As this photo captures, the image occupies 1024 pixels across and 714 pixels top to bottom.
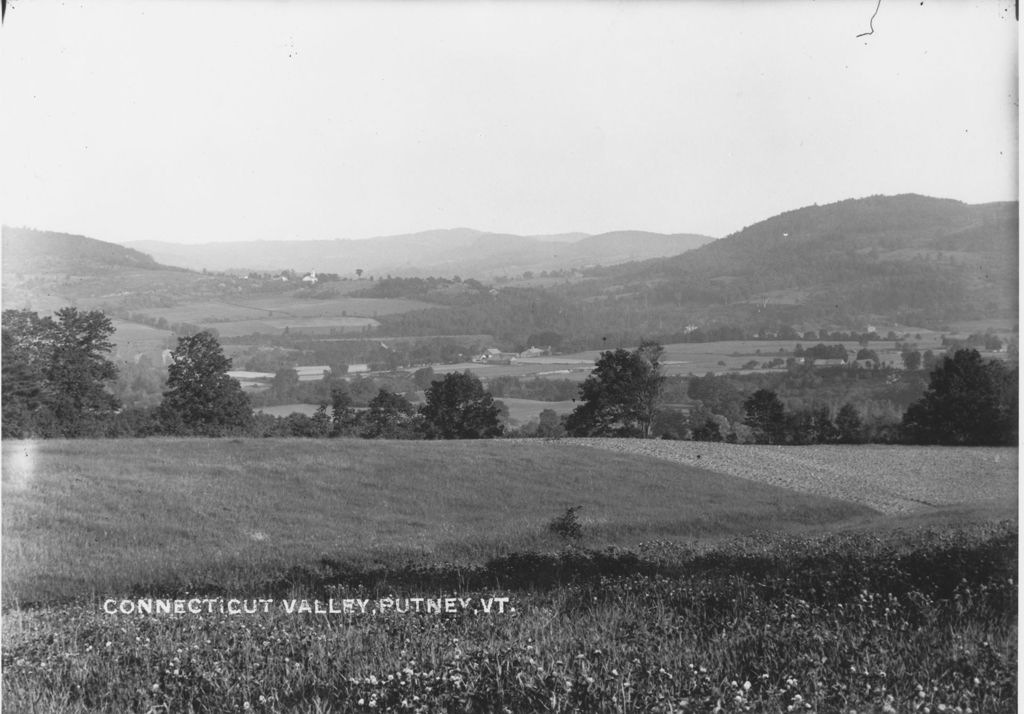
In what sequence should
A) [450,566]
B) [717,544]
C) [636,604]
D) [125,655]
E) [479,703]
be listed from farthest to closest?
[717,544], [450,566], [636,604], [125,655], [479,703]

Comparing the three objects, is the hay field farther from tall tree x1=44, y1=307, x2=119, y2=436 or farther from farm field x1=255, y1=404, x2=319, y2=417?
tall tree x1=44, y1=307, x2=119, y2=436

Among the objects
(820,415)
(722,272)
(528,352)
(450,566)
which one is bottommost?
(450,566)

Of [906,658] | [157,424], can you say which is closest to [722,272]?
[906,658]

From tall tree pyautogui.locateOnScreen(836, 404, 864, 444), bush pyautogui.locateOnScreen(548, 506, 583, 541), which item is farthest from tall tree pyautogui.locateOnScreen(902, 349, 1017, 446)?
bush pyautogui.locateOnScreen(548, 506, 583, 541)

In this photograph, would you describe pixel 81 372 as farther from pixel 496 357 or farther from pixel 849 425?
pixel 849 425

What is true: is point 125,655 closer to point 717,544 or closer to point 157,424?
point 157,424

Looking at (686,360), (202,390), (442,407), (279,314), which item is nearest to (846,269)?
(686,360)
